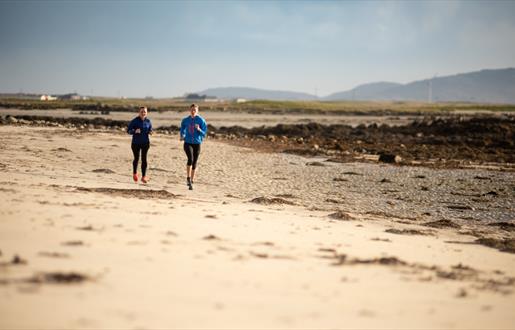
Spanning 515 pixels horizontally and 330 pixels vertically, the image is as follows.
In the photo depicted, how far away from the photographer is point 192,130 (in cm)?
1301

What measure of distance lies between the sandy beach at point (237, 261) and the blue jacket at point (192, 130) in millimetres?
1271

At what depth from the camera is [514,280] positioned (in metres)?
6.39

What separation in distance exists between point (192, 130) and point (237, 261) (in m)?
7.41

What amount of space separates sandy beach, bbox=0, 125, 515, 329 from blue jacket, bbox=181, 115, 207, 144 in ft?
4.17

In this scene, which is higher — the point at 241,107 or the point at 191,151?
the point at 241,107

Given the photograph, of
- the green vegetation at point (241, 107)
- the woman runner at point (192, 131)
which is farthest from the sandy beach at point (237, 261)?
the green vegetation at point (241, 107)

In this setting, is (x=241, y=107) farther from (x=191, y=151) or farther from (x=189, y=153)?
(x=189, y=153)

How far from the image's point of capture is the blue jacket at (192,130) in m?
13.0

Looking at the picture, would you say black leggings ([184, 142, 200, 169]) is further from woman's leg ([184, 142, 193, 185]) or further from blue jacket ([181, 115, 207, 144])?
blue jacket ([181, 115, 207, 144])

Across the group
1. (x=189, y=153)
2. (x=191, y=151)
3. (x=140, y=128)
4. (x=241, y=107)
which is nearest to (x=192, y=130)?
(x=189, y=153)

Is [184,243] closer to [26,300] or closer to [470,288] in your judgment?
[26,300]

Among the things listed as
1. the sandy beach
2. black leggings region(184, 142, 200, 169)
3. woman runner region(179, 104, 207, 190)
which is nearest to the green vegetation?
black leggings region(184, 142, 200, 169)

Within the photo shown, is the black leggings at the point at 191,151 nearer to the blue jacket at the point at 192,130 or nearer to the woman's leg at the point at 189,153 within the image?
the woman's leg at the point at 189,153

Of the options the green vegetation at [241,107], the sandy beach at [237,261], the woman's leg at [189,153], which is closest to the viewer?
the sandy beach at [237,261]
